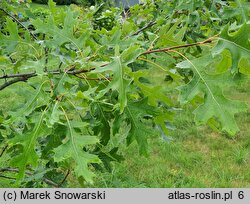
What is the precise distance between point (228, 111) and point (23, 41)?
Answer: 0.86 meters

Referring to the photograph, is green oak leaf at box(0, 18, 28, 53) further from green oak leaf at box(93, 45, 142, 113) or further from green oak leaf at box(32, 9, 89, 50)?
green oak leaf at box(93, 45, 142, 113)

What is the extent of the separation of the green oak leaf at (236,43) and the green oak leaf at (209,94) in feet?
0.20

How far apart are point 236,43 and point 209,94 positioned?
0.17 m

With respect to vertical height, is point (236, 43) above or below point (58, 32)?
above

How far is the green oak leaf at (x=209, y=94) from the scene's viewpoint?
4.50 ft

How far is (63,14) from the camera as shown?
1872mm

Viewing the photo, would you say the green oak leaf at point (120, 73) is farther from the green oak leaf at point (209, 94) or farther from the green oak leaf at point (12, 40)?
the green oak leaf at point (12, 40)

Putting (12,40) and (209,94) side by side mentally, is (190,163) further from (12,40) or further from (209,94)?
(209,94)

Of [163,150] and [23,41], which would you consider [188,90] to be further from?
[163,150]

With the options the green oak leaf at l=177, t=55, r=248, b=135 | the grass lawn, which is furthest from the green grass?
the green oak leaf at l=177, t=55, r=248, b=135

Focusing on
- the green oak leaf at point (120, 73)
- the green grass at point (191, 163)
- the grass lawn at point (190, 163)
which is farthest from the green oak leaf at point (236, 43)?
the green grass at point (191, 163)

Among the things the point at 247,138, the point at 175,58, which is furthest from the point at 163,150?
the point at 175,58

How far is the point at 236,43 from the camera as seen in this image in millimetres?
1346

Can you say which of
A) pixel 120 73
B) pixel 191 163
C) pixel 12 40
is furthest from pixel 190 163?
pixel 120 73
